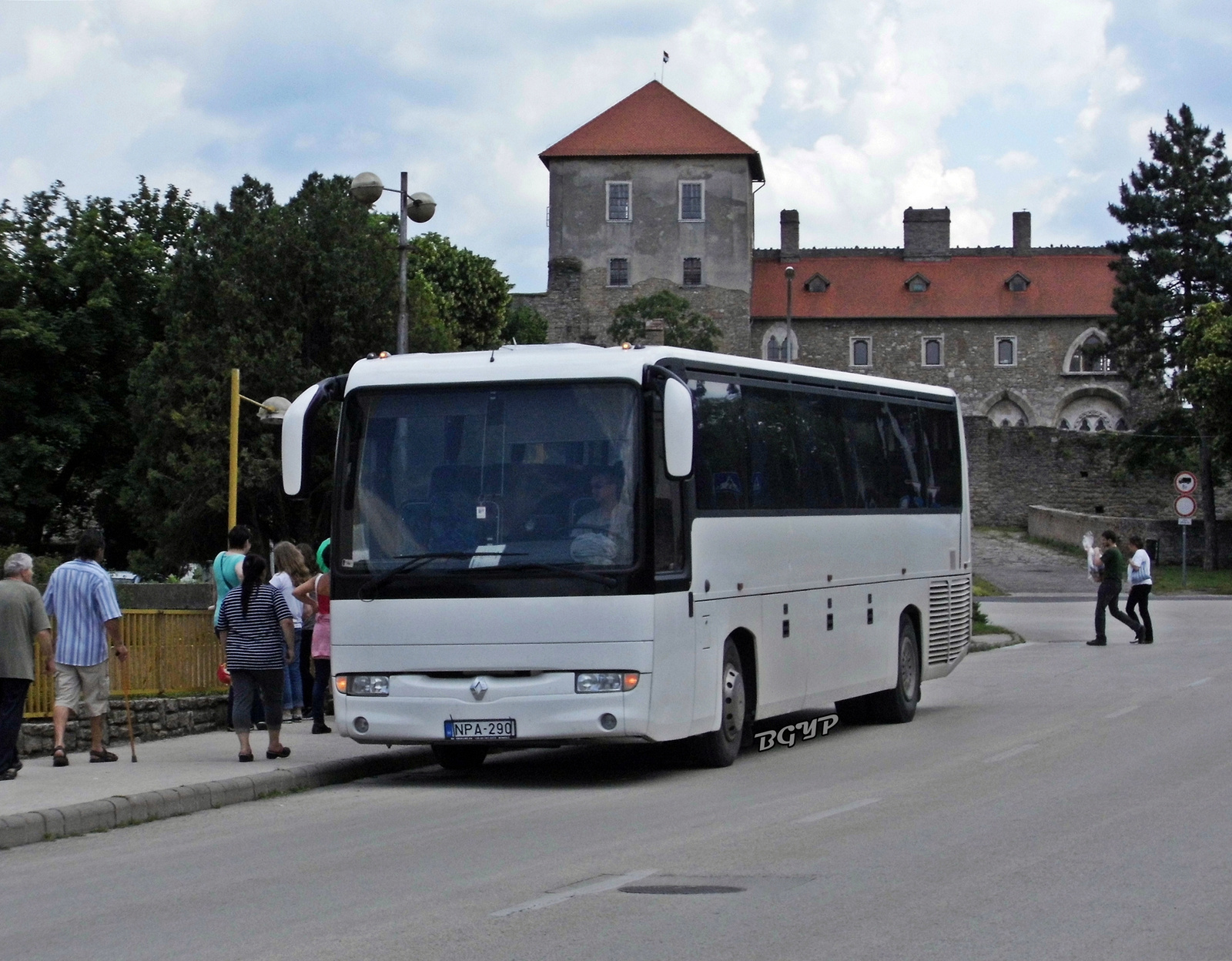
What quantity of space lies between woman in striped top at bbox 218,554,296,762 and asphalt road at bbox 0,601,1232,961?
1131 mm

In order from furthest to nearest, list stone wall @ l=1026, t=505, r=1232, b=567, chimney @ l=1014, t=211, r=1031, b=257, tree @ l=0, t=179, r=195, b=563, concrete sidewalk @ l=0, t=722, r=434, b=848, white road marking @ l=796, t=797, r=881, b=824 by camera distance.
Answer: chimney @ l=1014, t=211, r=1031, b=257
stone wall @ l=1026, t=505, r=1232, b=567
tree @ l=0, t=179, r=195, b=563
concrete sidewalk @ l=0, t=722, r=434, b=848
white road marking @ l=796, t=797, r=881, b=824

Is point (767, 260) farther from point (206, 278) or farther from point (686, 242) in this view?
point (206, 278)

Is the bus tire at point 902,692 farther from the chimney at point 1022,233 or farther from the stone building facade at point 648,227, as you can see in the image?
the chimney at point 1022,233

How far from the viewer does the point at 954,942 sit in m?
7.18

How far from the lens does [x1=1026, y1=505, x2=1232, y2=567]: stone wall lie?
6219cm

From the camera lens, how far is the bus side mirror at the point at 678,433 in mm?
12656

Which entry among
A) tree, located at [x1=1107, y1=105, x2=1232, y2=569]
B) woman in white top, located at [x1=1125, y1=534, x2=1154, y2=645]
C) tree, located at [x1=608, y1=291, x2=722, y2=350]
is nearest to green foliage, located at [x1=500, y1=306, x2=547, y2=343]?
tree, located at [x1=608, y1=291, x2=722, y2=350]

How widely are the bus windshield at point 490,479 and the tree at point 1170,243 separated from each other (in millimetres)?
67240

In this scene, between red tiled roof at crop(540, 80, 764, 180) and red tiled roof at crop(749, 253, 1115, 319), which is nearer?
red tiled roof at crop(540, 80, 764, 180)

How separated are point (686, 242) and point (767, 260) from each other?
11.2 meters

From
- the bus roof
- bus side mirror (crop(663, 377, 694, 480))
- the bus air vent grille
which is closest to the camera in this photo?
bus side mirror (crop(663, 377, 694, 480))

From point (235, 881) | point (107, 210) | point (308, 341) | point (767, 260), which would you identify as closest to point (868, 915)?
point (235, 881)

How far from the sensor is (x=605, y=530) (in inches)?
515

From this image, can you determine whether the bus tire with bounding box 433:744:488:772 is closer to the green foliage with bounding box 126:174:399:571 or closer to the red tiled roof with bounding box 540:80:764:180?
the green foliage with bounding box 126:174:399:571
